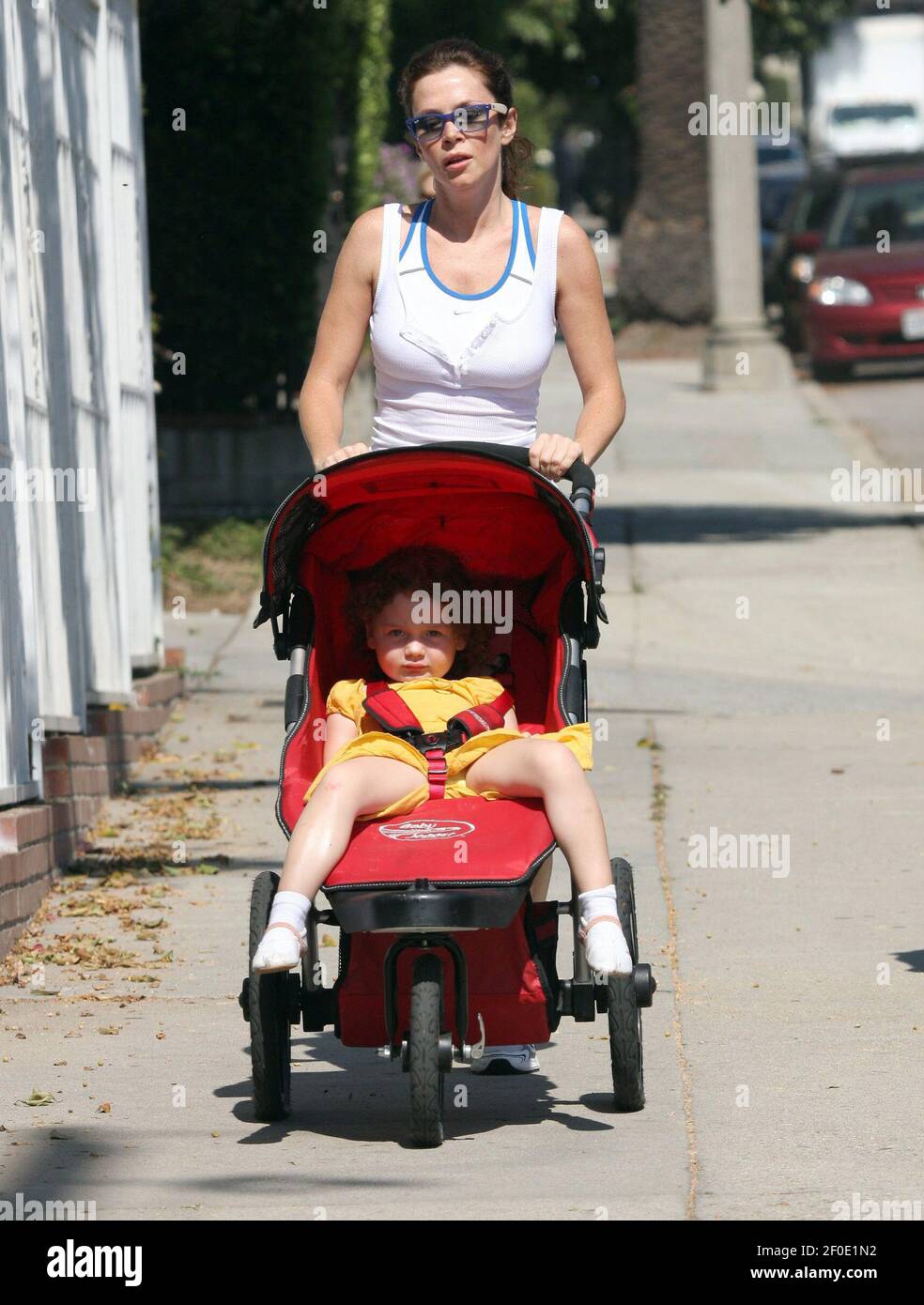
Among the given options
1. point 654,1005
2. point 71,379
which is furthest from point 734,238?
point 654,1005

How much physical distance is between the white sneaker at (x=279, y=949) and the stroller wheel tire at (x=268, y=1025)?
84 mm

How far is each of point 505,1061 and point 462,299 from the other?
5.74ft

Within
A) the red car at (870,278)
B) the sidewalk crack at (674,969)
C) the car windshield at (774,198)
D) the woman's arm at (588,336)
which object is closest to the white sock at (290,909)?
the sidewalk crack at (674,969)

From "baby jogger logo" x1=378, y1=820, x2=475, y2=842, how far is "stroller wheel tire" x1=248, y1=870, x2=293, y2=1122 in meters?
0.30

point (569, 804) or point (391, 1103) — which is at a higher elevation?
point (569, 804)

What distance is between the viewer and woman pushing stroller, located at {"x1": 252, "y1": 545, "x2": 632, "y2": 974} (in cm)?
489

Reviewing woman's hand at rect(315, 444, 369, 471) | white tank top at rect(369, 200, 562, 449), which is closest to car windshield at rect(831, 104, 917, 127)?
white tank top at rect(369, 200, 562, 449)

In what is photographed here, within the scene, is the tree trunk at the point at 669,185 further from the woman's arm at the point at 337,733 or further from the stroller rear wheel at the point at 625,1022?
the stroller rear wheel at the point at 625,1022

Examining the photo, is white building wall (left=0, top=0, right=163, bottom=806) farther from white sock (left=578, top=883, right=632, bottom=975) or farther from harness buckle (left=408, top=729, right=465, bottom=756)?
white sock (left=578, top=883, right=632, bottom=975)

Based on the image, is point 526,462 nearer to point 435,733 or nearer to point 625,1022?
point 435,733

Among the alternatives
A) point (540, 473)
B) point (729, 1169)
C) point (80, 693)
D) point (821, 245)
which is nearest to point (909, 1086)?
point (729, 1169)

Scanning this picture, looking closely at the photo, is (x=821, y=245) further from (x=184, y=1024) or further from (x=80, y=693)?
(x=184, y=1024)

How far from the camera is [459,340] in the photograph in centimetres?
527
